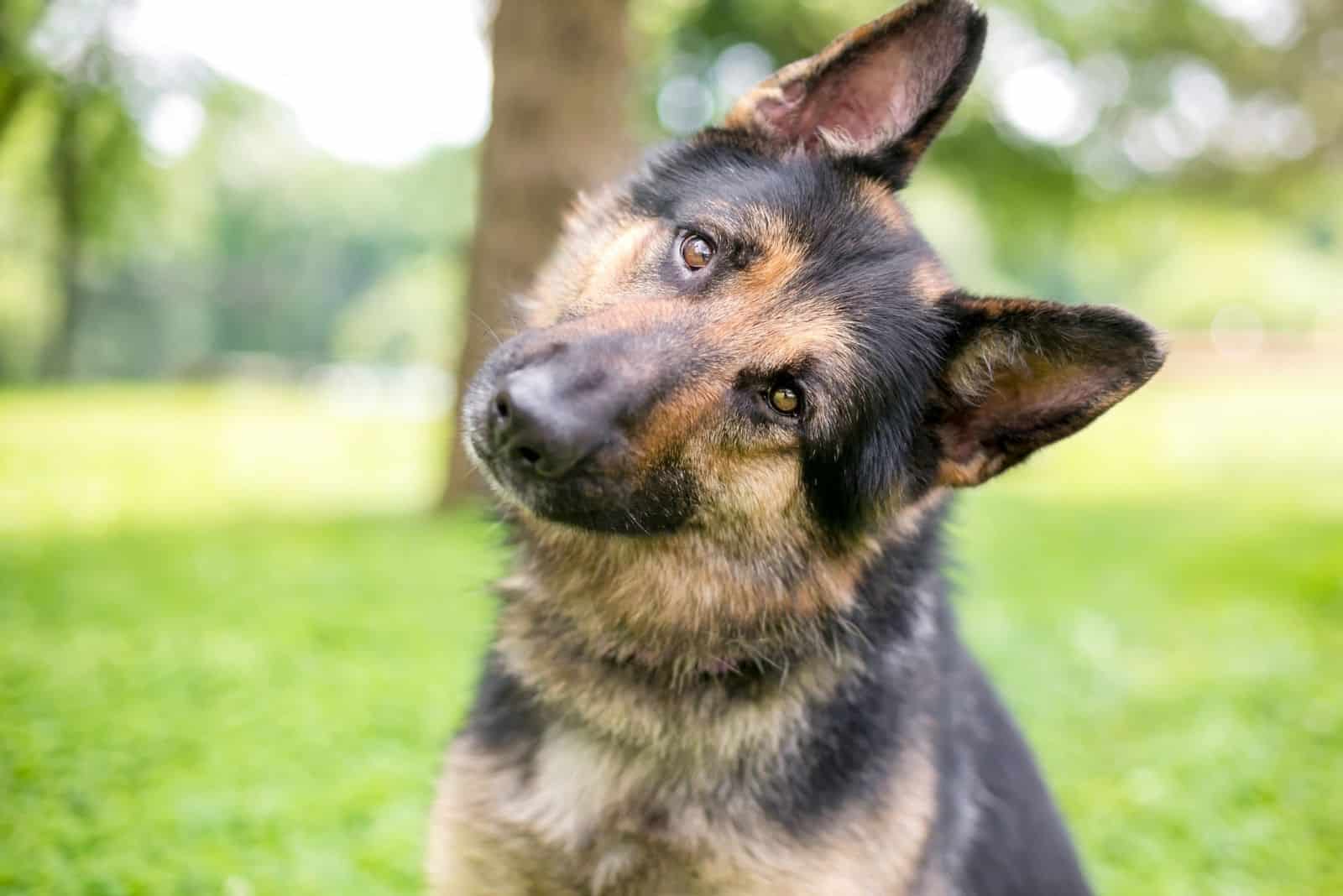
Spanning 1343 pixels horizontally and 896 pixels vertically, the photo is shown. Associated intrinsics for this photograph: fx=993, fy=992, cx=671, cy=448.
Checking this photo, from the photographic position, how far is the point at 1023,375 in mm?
2916

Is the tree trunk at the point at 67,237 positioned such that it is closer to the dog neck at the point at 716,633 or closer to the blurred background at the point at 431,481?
the blurred background at the point at 431,481

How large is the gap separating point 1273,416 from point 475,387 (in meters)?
24.6

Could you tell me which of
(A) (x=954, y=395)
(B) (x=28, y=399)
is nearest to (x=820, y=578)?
(A) (x=954, y=395)

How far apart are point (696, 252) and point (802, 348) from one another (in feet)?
1.60

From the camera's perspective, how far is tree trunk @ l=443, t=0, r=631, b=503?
34.4 ft

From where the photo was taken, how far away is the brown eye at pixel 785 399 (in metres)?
3.01

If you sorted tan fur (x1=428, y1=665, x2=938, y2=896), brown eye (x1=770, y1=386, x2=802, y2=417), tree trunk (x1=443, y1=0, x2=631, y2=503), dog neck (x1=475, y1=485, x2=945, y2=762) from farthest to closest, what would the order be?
tree trunk (x1=443, y1=0, x2=631, y2=503), dog neck (x1=475, y1=485, x2=945, y2=762), brown eye (x1=770, y1=386, x2=802, y2=417), tan fur (x1=428, y1=665, x2=938, y2=896)

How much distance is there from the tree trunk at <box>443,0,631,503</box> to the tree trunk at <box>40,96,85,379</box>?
14.1 ft

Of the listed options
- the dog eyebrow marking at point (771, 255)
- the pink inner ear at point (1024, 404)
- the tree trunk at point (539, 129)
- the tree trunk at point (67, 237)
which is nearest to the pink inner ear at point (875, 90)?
the dog eyebrow marking at point (771, 255)

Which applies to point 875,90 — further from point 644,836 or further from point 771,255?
point 644,836

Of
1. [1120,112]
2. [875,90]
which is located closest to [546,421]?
[875,90]

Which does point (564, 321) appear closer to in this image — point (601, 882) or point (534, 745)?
point (534, 745)

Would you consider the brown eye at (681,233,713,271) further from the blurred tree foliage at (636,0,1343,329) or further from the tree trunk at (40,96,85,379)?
the blurred tree foliage at (636,0,1343,329)

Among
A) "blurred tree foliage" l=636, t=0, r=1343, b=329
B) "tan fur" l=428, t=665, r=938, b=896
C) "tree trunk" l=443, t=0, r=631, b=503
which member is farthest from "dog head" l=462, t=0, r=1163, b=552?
"blurred tree foliage" l=636, t=0, r=1343, b=329
